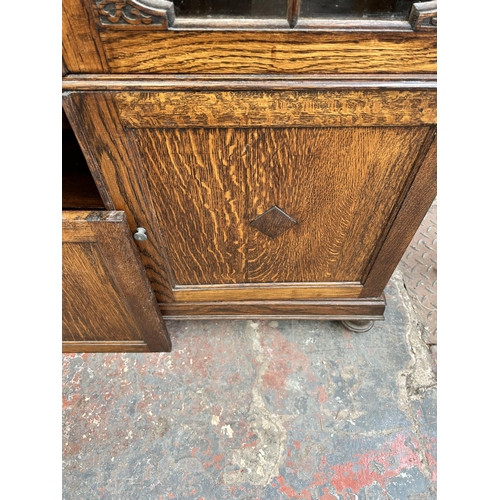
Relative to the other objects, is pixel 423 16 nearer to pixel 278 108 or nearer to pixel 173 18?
pixel 278 108

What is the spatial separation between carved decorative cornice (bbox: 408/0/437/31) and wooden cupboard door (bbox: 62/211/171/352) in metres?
0.56

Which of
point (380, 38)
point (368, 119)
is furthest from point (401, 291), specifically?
point (380, 38)

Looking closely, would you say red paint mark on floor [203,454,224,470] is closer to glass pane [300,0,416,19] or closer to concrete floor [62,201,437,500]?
concrete floor [62,201,437,500]

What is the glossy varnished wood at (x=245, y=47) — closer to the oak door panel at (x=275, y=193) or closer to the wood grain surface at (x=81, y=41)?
the wood grain surface at (x=81, y=41)

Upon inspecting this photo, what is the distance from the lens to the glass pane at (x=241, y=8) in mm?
533

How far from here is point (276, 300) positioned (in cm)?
105

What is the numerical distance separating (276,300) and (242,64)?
0.63 m

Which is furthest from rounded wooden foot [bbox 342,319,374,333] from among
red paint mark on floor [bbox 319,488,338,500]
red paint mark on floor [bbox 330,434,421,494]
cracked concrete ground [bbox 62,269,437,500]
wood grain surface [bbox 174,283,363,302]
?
red paint mark on floor [bbox 319,488,338,500]

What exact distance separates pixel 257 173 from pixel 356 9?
29cm

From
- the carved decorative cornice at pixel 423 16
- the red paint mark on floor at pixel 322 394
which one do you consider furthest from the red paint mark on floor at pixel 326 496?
the carved decorative cornice at pixel 423 16

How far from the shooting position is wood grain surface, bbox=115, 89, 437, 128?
0.60m

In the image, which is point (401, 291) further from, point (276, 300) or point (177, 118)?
point (177, 118)

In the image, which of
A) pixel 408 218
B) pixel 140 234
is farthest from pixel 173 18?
pixel 408 218

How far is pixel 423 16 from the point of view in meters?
0.52
